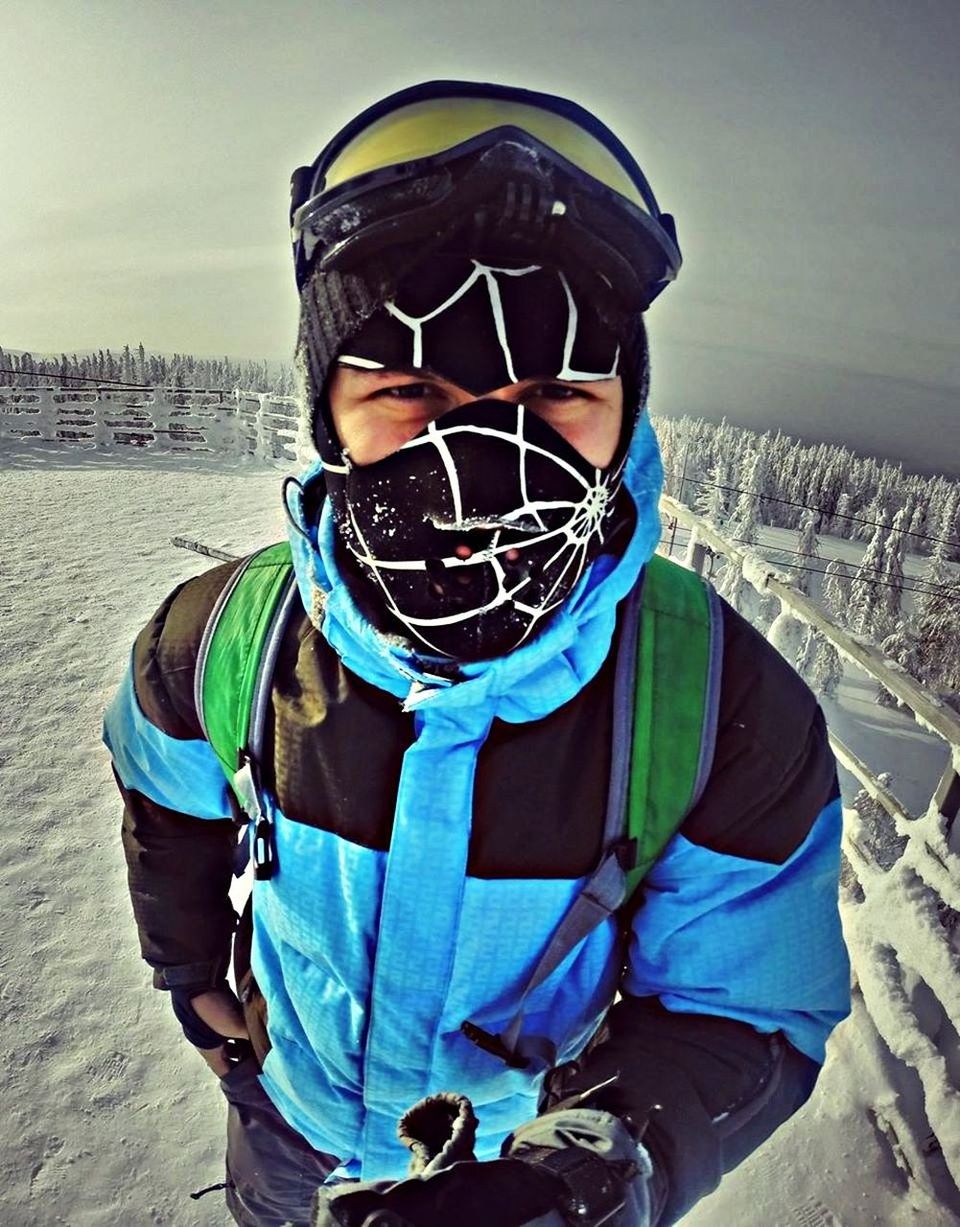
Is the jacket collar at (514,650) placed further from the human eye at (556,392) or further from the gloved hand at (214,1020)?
the gloved hand at (214,1020)

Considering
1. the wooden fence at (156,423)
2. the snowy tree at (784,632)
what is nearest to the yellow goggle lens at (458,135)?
the snowy tree at (784,632)

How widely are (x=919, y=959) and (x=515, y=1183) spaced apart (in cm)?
207

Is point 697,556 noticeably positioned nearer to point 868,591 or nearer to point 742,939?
point 742,939

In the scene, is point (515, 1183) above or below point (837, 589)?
above

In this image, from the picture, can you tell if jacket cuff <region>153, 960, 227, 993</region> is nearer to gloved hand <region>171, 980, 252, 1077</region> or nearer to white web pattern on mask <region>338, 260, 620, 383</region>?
gloved hand <region>171, 980, 252, 1077</region>

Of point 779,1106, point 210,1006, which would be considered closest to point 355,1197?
point 779,1106

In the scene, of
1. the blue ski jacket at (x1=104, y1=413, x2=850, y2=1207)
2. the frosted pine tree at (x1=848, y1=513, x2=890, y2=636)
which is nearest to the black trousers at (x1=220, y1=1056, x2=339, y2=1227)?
the blue ski jacket at (x1=104, y1=413, x2=850, y2=1207)

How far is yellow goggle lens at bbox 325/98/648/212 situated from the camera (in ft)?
4.38

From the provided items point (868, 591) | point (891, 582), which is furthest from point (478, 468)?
point (891, 582)

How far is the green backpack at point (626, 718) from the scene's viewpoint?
124 cm

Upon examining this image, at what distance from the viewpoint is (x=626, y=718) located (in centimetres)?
126

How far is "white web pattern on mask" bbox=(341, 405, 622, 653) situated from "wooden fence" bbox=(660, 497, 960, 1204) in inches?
67.1

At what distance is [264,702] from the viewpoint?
142 cm

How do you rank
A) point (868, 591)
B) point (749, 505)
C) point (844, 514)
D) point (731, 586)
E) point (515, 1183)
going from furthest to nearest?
point (844, 514) → point (749, 505) → point (868, 591) → point (731, 586) → point (515, 1183)
